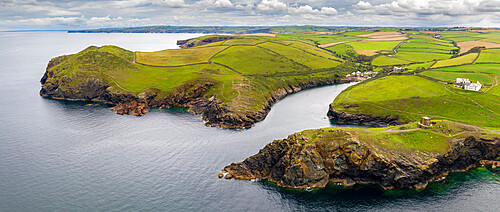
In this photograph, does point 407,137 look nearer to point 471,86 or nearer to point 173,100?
point 471,86

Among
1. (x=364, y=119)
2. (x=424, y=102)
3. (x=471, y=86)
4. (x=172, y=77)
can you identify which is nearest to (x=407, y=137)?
(x=364, y=119)

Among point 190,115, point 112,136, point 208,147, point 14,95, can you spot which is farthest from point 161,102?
point 14,95

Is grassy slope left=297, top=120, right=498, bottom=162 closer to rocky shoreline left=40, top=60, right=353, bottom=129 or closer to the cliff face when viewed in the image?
the cliff face

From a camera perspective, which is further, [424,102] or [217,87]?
[217,87]

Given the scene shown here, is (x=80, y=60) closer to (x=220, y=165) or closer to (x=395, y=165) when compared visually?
(x=220, y=165)

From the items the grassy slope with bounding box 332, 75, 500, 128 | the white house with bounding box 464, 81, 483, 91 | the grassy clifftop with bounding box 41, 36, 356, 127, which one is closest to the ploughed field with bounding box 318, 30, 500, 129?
the grassy slope with bounding box 332, 75, 500, 128
